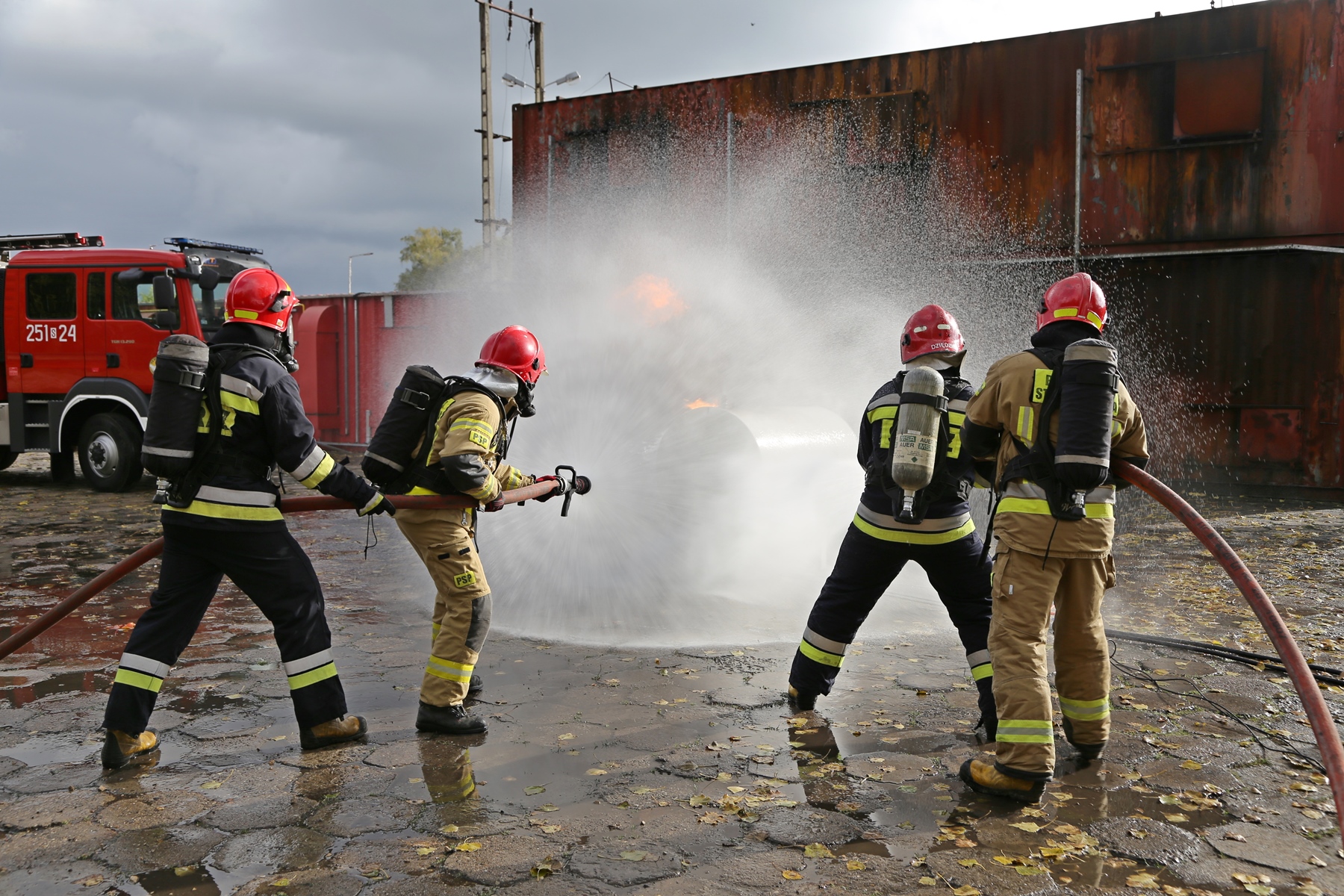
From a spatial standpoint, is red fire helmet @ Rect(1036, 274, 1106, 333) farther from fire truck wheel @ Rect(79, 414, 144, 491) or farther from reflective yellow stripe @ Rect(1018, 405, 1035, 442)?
fire truck wheel @ Rect(79, 414, 144, 491)

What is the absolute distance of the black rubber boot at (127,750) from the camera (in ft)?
12.8

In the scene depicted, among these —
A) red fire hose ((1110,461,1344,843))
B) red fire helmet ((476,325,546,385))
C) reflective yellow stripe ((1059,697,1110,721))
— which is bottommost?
reflective yellow stripe ((1059,697,1110,721))

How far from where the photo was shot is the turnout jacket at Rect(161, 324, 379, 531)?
13.2 feet

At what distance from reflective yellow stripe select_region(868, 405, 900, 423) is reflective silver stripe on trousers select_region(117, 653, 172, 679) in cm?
310

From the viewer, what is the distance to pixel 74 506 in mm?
11789

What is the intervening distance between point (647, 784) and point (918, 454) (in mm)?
1675

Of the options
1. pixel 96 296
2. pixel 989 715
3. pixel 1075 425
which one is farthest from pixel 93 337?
pixel 1075 425

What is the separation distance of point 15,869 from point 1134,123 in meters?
12.5

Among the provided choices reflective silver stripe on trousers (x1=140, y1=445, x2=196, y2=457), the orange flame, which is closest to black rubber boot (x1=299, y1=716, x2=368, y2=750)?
reflective silver stripe on trousers (x1=140, y1=445, x2=196, y2=457)

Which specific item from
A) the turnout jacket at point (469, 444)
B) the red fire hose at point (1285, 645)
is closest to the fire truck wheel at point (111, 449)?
the turnout jacket at point (469, 444)

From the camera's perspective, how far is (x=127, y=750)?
396 centimetres

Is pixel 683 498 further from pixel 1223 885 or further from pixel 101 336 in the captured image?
pixel 101 336

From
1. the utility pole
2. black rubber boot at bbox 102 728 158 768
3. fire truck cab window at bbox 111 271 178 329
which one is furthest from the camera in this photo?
the utility pole

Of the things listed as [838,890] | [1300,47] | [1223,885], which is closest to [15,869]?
[838,890]
